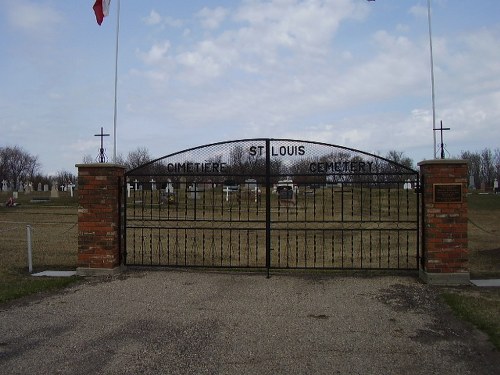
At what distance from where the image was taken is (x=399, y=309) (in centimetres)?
620

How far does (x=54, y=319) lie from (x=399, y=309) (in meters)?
4.29

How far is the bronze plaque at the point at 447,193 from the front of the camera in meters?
7.59

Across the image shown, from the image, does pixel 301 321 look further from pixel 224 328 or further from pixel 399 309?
pixel 399 309

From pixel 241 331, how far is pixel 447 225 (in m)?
4.08

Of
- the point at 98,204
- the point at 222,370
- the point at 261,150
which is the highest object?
the point at 261,150

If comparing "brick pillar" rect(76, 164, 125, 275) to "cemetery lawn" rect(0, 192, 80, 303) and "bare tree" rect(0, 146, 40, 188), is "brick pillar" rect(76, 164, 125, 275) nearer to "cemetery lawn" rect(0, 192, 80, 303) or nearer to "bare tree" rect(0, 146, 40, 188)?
"cemetery lawn" rect(0, 192, 80, 303)

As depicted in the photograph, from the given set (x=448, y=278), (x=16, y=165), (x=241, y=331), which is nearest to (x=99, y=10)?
(x=241, y=331)

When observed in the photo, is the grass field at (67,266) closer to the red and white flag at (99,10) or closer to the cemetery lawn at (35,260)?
the cemetery lawn at (35,260)

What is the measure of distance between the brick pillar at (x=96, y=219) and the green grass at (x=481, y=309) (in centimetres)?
539

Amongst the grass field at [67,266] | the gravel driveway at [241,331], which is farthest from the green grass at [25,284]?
the gravel driveway at [241,331]

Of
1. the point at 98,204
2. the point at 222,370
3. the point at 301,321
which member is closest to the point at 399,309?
the point at 301,321

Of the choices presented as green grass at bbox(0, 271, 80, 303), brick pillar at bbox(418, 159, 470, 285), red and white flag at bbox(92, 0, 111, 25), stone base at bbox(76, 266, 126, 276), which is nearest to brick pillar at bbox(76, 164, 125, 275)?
stone base at bbox(76, 266, 126, 276)

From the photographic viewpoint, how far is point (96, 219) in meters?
8.30

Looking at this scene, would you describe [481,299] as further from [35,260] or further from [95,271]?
[35,260]
